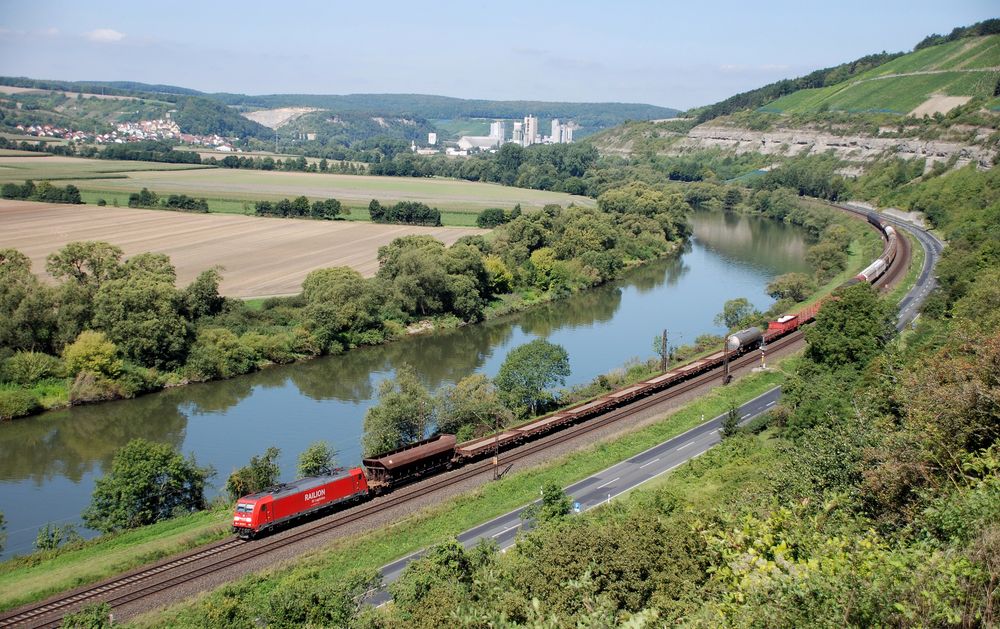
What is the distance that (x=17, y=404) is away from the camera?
37594 millimetres

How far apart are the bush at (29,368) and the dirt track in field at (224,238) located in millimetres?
15840

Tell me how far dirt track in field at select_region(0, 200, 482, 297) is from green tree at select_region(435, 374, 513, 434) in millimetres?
26646

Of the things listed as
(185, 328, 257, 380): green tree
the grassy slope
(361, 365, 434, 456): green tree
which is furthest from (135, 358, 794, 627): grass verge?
the grassy slope

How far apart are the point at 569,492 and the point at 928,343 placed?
622 inches

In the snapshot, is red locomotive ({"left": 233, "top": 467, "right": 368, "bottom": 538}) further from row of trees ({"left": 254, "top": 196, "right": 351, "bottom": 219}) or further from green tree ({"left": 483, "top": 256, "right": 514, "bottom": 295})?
row of trees ({"left": 254, "top": 196, "right": 351, "bottom": 219})

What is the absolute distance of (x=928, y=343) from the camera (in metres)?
31.7

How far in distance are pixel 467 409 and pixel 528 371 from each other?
386 cm

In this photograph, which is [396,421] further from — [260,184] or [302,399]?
[260,184]

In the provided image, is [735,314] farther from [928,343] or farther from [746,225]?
[746,225]

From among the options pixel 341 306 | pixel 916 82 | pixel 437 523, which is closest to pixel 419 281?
pixel 341 306

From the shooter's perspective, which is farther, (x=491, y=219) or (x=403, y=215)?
(x=403, y=215)

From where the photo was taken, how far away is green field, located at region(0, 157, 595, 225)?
99.1m

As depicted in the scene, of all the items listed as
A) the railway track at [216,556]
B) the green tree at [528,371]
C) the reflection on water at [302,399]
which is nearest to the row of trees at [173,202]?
the reflection on water at [302,399]

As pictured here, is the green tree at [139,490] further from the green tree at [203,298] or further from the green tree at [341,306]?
the green tree at [203,298]
